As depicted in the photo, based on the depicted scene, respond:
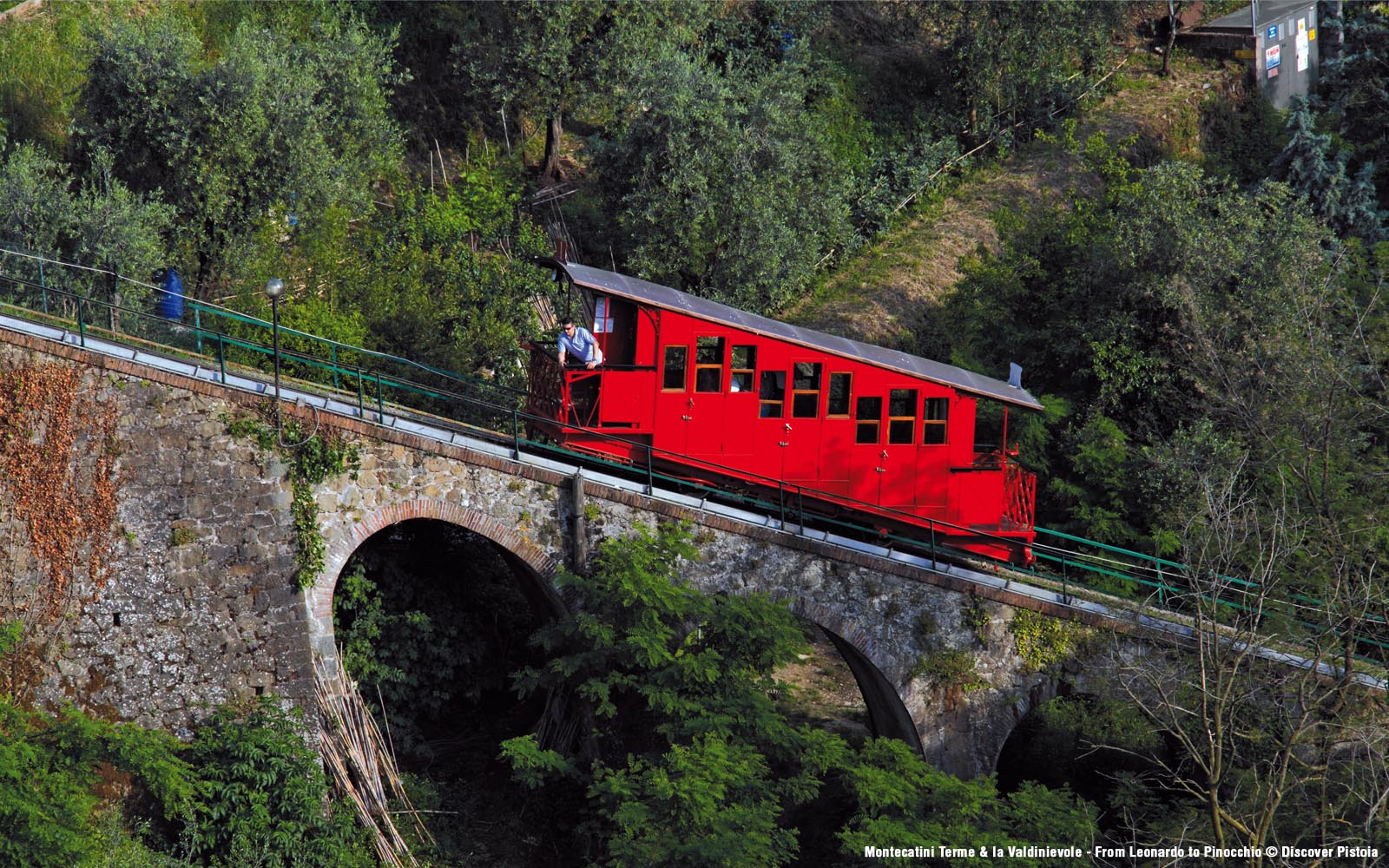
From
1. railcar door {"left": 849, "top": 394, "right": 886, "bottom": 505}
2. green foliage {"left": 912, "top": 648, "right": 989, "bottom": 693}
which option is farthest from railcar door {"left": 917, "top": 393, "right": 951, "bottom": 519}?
green foliage {"left": 912, "top": 648, "right": 989, "bottom": 693}

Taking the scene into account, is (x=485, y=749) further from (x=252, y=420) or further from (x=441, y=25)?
(x=441, y=25)

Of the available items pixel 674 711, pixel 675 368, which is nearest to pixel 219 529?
pixel 674 711

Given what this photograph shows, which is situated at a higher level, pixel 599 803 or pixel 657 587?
pixel 657 587

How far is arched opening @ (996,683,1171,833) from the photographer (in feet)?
65.6

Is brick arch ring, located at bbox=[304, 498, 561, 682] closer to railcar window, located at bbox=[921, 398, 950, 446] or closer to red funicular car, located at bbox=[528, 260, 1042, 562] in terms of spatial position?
red funicular car, located at bbox=[528, 260, 1042, 562]

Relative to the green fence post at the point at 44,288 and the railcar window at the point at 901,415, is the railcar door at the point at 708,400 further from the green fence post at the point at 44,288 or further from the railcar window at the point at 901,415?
the green fence post at the point at 44,288

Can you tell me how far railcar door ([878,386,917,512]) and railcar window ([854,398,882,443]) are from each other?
18cm

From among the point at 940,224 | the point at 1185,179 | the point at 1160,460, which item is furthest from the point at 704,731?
the point at 940,224

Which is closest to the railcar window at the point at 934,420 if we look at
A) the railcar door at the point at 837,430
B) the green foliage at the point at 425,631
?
the railcar door at the point at 837,430

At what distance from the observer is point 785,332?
70.7 feet

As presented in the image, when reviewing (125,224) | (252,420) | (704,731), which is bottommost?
(704,731)

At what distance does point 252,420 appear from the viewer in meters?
19.2

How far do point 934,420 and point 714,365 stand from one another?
12.3ft

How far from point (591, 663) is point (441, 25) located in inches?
856
